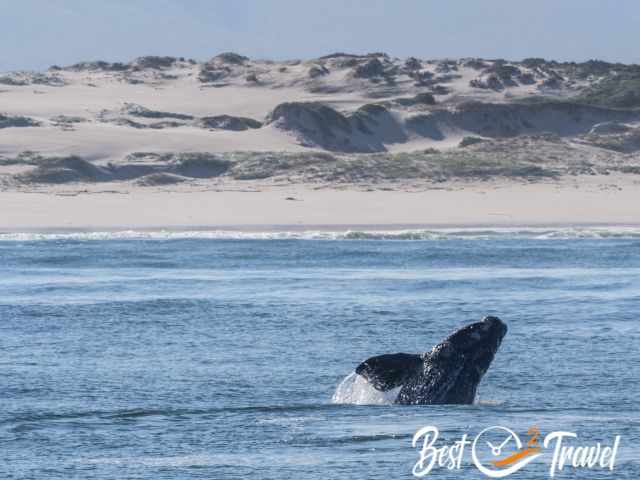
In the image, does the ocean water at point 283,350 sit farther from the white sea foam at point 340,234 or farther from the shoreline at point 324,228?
the shoreline at point 324,228

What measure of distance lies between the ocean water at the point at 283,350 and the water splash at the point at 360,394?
0.31 ft

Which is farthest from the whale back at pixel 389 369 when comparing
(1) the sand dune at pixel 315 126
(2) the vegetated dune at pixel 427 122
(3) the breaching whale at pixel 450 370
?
(2) the vegetated dune at pixel 427 122

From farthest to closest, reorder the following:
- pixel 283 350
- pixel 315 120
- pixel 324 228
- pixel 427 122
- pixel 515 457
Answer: pixel 427 122
pixel 315 120
pixel 324 228
pixel 283 350
pixel 515 457

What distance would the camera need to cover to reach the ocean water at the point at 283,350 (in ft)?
50.8

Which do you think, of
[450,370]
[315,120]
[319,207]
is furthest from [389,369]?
[315,120]

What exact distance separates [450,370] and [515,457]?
264cm

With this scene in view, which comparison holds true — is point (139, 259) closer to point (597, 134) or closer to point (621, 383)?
point (621, 383)

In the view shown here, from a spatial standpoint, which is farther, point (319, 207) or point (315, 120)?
point (315, 120)

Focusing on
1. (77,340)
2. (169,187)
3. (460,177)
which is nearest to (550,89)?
(460,177)

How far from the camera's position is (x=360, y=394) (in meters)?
18.0

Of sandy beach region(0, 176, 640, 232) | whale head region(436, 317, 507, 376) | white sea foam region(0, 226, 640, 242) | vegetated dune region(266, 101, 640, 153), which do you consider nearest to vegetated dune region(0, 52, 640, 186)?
vegetated dune region(266, 101, 640, 153)

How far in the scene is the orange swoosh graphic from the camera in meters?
14.7

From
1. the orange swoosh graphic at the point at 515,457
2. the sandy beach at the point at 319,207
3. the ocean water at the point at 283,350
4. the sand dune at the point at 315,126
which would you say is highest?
the sand dune at the point at 315,126

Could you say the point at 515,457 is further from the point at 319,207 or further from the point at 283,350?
the point at 319,207
